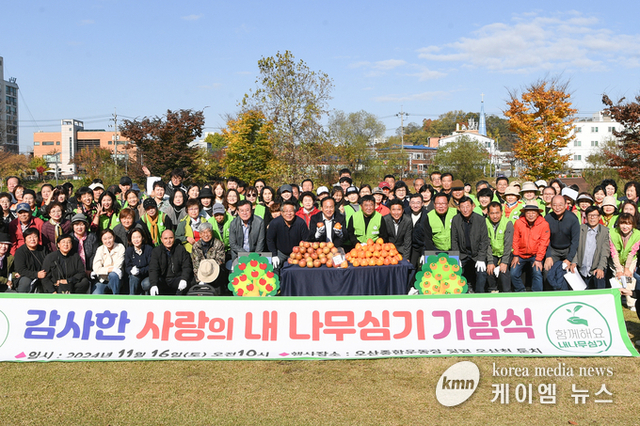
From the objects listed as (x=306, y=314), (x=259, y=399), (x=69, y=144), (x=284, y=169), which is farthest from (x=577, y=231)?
(x=69, y=144)

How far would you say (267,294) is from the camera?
697cm

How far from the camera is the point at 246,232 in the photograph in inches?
319

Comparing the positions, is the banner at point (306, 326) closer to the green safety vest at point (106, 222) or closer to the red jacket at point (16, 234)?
the red jacket at point (16, 234)

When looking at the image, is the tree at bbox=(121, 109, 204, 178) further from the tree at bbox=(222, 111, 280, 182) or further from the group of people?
the group of people

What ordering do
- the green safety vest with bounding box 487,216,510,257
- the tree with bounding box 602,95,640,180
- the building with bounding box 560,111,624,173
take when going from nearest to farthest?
the green safety vest with bounding box 487,216,510,257, the tree with bounding box 602,95,640,180, the building with bounding box 560,111,624,173

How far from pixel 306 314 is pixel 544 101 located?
20.8 m

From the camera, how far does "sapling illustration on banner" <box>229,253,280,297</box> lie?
7.00 metres

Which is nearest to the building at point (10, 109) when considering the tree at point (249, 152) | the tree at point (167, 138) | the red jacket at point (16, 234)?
the tree at point (167, 138)

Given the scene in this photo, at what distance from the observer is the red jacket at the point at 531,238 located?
7512 millimetres

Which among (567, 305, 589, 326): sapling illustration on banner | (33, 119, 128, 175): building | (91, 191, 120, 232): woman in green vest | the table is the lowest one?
(567, 305, 589, 326): sapling illustration on banner

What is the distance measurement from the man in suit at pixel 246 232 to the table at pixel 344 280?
0.98m

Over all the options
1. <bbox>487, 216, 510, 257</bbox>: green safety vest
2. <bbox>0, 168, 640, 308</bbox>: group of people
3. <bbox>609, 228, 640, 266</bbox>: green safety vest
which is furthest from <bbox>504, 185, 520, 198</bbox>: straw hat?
Result: <bbox>609, 228, 640, 266</bbox>: green safety vest

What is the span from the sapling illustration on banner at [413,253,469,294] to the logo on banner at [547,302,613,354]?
1.36 m

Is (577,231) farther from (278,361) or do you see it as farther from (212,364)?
(212,364)
